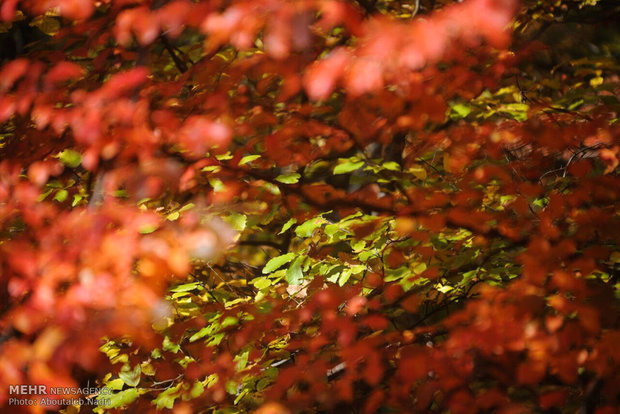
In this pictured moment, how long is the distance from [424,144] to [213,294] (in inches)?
109

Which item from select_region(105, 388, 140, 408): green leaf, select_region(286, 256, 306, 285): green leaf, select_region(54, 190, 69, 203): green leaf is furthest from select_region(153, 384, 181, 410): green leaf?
select_region(54, 190, 69, 203): green leaf

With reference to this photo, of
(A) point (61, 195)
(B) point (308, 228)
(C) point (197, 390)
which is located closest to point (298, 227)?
(B) point (308, 228)

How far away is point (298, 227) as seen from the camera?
331cm

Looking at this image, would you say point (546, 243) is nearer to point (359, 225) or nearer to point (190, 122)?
point (359, 225)

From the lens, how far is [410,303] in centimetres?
363

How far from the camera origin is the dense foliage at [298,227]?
82.2 inches

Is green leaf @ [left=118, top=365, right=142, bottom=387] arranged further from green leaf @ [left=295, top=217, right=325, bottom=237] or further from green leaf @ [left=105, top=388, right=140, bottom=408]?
green leaf @ [left=295, top=217, right=325, bottom=237]

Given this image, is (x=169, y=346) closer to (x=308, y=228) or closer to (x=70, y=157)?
(x=308, y=228)

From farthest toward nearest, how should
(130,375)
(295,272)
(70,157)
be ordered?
(130,375) → (70,157) → (295,272)

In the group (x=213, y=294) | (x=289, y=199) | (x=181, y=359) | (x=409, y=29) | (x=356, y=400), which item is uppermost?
(x=409, y=29)

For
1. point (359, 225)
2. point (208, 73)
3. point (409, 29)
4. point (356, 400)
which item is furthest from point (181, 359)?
point (409, 29)

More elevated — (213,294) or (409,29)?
(409,29)

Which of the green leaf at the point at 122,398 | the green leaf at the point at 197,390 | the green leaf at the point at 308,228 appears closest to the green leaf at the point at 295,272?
the green leaf at the point at 308,228

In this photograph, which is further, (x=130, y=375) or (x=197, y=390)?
(x=130, y=375)
